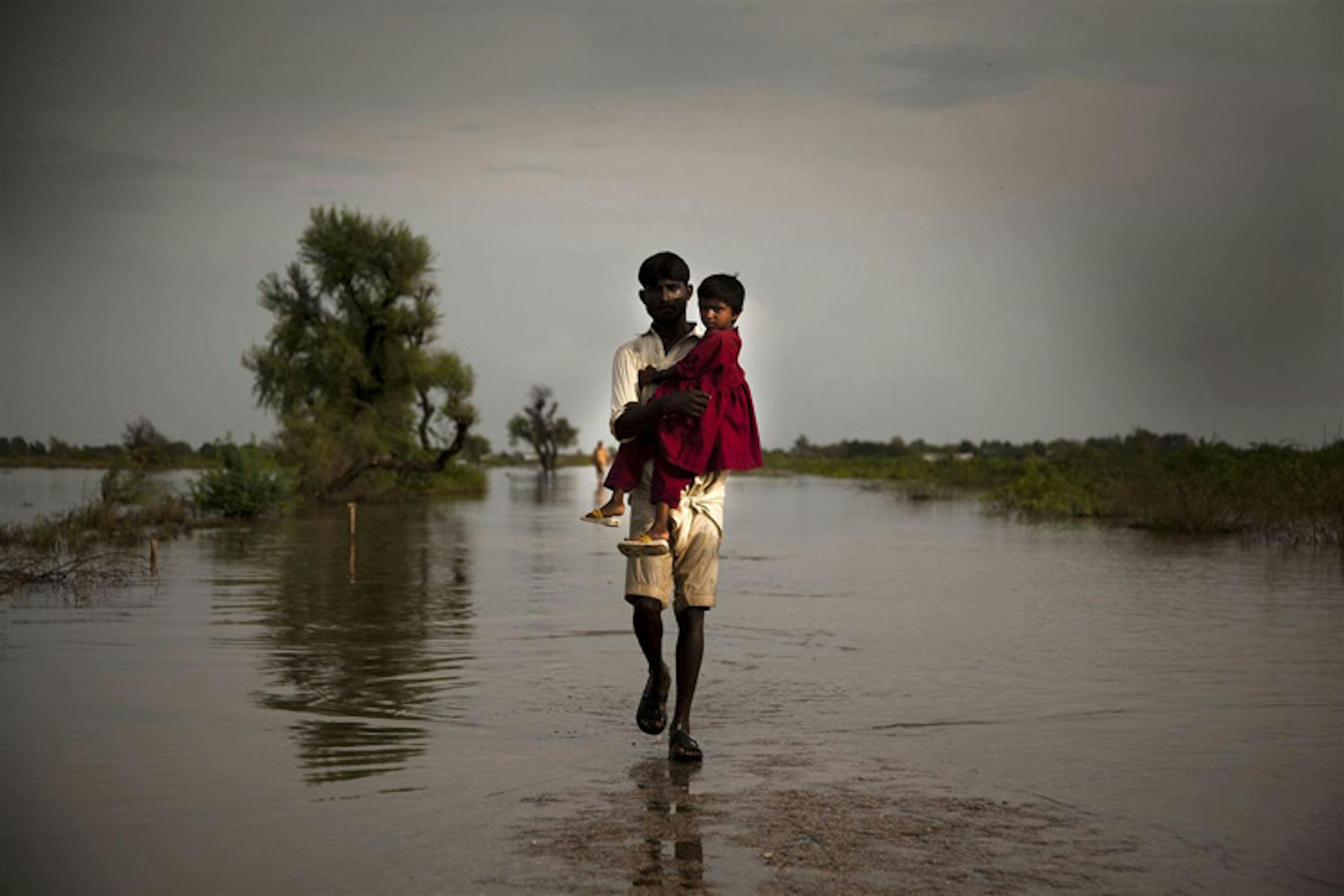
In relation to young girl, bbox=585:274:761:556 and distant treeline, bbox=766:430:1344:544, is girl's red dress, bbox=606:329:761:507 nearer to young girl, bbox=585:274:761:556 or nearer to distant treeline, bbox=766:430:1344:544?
young girl, bbox=585:274:761:556

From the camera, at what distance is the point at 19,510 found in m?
30.8

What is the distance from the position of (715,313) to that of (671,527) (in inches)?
40.6

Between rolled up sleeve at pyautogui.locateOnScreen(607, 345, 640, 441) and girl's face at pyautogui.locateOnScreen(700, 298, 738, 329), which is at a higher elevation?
girl's face at pyautogui.locateOnScreen(700, 298, 738, 329)

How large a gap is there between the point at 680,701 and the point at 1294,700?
13.3 ft

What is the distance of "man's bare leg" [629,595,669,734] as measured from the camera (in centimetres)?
755

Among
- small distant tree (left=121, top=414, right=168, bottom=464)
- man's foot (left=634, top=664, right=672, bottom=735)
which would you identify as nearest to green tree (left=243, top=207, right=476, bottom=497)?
small distant tree (left=121, top=414, right=168, bottom=464)

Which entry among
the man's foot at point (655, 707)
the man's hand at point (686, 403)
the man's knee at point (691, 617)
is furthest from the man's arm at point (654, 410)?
the man's foot at point (655, 707)

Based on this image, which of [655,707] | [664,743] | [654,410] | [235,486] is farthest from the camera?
[235,486]

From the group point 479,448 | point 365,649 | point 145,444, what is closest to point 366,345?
point 145,444

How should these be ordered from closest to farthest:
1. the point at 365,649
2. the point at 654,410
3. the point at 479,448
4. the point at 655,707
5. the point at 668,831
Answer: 1. the point at 668,831
2. the point at 654,410
3. the point at 655,707
4. the point at 365,649
5. the point at 479,448

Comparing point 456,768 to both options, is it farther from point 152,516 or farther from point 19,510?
point 19,510

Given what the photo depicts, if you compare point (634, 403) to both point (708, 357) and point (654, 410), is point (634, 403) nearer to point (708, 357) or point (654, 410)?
point (654, 410)

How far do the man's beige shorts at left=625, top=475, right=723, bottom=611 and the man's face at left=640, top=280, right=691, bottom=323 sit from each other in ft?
2.69

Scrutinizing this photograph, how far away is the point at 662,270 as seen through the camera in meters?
7.57
